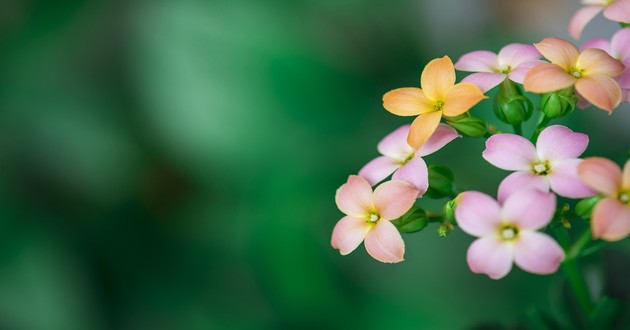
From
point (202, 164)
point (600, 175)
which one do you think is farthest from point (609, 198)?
point (202, 164)

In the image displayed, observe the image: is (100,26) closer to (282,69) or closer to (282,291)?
(282,69)

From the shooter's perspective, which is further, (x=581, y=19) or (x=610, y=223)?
(x=581, y=19)

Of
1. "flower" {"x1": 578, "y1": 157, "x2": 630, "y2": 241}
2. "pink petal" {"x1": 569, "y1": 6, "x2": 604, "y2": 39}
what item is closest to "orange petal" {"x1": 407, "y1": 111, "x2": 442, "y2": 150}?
"flower" {"x1": 578, "y1": 157, "x2": 630, "y2": 241}

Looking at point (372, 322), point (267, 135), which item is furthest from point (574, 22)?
point (267, 135)

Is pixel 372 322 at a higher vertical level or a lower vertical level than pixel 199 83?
lower

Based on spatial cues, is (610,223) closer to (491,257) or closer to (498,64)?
(491,257)

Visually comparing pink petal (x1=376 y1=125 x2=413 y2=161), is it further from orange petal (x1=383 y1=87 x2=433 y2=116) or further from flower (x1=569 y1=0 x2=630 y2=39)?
flower (x1=569 y1=0 x2=630 y2=39)
